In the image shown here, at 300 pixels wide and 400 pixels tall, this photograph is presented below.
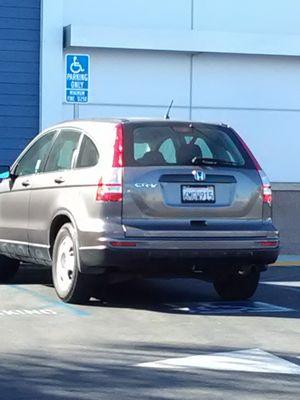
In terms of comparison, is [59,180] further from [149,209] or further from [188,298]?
[188,298]

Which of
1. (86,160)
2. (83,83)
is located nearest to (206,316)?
(86,160)

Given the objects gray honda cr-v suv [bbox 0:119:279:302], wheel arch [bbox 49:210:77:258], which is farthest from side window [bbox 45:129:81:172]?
wheel arch [bbox 49:210:77:258]

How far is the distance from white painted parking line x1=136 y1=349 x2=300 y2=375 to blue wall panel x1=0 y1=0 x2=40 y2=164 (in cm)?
990

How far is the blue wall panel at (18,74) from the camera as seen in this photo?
55.9ft

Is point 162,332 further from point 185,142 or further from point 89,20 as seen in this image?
point 89,20

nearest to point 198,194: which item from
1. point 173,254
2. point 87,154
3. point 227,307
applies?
point 173,254

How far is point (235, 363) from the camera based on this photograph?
7.55 metres

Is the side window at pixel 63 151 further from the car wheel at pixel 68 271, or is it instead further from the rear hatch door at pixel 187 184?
the rear hatch door at pixel 187 184

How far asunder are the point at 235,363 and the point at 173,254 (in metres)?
2.01

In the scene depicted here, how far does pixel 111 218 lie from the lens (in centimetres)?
934

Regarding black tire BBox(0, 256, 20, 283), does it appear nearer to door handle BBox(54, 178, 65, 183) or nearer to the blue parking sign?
door handle BBox(54, 178, 65, 183)

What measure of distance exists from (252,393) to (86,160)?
3828 mm

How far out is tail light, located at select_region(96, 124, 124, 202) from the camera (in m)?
9.32

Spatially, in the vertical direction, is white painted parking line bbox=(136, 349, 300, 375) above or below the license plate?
below
